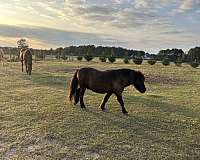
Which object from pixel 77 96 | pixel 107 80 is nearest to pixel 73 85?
pixel 77 96

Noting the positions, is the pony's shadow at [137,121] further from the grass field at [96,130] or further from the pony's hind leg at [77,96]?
the pony's hind leg at [77,96]

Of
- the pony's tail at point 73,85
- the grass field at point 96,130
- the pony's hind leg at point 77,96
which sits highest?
the pony's tail at point 73,85

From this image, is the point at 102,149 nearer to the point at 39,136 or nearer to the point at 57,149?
the point at 57,149

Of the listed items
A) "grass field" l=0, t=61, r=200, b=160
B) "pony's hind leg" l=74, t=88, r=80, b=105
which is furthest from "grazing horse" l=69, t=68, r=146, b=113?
"grass field" l=0, t=61, r=200, b=160

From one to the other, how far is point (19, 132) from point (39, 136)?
0.67 metres

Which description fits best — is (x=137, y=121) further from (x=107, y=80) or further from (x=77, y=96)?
(x=77, y=96)

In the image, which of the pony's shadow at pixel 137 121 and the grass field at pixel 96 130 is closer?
the grass field at pixel 96 130

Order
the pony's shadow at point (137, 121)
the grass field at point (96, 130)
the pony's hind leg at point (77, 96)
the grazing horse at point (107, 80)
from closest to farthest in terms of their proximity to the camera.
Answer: the grass field at point (96, 130), the pony's shadow at point (137, 121), the grazing horse at point (107, 80), the pony's hind leg at point (77, 96)

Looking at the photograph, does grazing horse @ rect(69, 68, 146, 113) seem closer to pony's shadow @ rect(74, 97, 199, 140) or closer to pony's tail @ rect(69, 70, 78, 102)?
pony's tail @ rect(69, 70, 78, 102)

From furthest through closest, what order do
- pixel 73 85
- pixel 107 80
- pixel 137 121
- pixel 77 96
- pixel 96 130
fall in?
1. pixel 77 96
2. pixel 73 85
3. pixel 107 80
4. pixel 137 121
5. pixel 96 130

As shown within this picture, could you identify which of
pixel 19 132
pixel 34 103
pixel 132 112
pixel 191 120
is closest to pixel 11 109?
pixel 34 103

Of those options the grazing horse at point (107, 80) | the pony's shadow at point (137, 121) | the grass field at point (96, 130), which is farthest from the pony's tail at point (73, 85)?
the pony's shadow at point (137, 121)

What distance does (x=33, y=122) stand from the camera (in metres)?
9.31

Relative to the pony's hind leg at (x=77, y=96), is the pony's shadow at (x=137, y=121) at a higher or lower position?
lower
